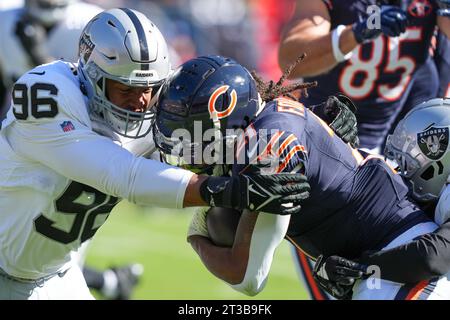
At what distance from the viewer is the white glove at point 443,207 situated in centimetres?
323

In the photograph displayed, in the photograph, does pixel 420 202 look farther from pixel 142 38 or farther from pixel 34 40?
pixel 34 40

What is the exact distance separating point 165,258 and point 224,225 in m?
4.25

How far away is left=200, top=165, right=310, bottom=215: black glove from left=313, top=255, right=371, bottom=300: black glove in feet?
0.95


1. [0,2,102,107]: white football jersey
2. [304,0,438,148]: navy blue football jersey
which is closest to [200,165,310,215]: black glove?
[304,0,438,148]: navy blue football jersey

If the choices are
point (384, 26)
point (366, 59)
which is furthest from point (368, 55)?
point (384, 26)

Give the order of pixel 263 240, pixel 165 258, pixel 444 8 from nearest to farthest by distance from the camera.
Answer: pixel 263 240, pixel 444 8, pixel 165 258

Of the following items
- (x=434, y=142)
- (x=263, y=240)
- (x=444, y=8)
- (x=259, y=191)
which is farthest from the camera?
(x=444, y=8)

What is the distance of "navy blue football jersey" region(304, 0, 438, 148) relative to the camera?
4.92 metres

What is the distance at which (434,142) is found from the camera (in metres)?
3.37

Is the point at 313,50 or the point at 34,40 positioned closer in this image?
the point at 313,50

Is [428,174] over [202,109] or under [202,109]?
under

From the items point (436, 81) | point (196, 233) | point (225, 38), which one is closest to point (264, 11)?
point (225, 38)

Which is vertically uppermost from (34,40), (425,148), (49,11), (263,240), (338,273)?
(425,148)

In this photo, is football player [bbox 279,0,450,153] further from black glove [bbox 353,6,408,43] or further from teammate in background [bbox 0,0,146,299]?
teammate in background [bbox 0,0,146,299]
